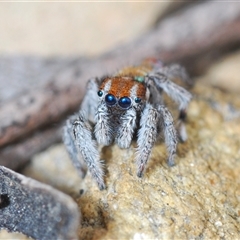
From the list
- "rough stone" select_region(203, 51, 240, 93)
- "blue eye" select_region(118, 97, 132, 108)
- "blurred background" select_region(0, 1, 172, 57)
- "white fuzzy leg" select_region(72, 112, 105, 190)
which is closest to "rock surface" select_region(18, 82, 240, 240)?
"white fuzzy leg" select_region(72, 112, 105, 190)

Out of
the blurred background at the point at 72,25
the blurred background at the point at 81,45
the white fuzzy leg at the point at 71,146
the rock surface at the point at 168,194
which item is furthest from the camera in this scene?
the blurred background at the point at 72,25

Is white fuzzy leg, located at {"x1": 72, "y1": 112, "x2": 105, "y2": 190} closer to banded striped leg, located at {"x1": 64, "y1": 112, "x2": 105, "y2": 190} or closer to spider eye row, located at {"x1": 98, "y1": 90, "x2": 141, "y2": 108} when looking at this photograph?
banded striped leg, located at {"x1": 64, "y1": 112, "x2": 105, "y2": 190}

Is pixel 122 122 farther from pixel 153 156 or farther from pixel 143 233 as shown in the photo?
pixel 143 233

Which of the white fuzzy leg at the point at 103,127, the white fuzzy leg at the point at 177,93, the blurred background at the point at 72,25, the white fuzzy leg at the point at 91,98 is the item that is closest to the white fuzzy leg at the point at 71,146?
the white fuzzy leg at the point at 91,98

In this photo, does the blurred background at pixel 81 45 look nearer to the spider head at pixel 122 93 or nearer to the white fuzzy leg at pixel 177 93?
the white fuzzy leg at pixel 177 93

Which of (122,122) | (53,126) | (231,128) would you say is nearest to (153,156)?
(122,122)

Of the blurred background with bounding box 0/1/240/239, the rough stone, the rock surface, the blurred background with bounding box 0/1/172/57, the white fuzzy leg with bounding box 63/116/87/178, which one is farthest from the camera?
the rough stone
